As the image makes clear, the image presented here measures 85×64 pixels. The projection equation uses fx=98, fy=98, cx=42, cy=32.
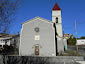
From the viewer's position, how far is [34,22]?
77.5 feet

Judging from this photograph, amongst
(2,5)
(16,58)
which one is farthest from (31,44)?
(2,5)

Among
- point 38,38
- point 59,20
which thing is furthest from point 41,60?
point 59,20

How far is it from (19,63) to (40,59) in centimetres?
283

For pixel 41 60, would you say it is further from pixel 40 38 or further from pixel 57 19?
pixel 57 19

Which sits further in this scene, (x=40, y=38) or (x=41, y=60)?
(x=40, y=38)

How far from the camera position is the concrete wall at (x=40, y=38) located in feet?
72.2

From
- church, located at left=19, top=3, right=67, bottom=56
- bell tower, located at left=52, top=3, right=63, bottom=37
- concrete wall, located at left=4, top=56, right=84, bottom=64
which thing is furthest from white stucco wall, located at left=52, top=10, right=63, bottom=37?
concrete wall, located at left=4, top=56, right=84, bottom=64

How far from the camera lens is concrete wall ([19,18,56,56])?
2200cm

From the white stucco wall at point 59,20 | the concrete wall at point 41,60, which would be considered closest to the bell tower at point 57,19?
the white stucco wall at point 59,20

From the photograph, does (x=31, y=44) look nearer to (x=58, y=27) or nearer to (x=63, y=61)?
(x=63, y=61)

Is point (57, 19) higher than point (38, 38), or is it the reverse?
point (57, 19)

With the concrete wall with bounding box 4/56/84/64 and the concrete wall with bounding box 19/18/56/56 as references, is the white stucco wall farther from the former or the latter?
the concrete wall with bounding box 4/56/84/64

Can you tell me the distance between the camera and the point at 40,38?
2272 centimetres

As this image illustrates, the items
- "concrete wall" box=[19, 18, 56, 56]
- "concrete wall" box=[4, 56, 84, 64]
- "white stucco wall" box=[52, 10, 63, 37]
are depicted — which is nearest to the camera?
"concrete wall" box=[4, 56, 84, 64]
